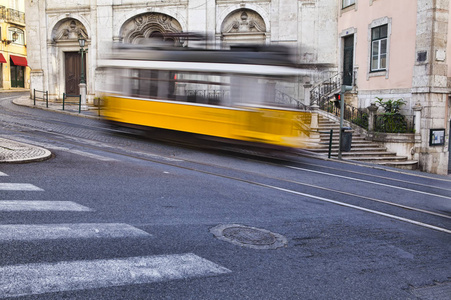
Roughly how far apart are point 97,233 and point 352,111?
18800 millimetres

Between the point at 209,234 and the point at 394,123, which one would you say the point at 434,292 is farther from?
the point at 394,123

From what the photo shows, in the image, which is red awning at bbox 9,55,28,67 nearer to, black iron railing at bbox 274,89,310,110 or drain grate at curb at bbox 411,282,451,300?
black iron railing at bbox 274,89,310,110

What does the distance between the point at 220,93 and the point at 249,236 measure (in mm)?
7399

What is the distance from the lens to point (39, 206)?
633 cm

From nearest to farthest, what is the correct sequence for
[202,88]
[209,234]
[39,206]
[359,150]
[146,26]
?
[209,234]
[39,206]
[202,88]
[359,150]
[146,26]

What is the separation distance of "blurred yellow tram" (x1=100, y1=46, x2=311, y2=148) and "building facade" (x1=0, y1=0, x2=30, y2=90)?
40327 millimetres

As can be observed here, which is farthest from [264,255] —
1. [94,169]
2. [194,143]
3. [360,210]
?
[194,143]

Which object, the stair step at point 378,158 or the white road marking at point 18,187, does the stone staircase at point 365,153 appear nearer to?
the stair step at point 378,158

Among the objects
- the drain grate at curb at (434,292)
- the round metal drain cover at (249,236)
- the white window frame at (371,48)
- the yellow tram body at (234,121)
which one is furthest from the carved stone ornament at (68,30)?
the drain grate at curb at (434,292)

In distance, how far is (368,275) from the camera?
190 inches

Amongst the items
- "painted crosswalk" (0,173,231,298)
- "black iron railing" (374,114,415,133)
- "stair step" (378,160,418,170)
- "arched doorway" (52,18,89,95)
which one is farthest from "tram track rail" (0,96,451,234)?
"arched doorway" (52,18,89,95)

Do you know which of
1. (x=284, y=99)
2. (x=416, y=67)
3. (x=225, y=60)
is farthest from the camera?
(x=416, y=67)

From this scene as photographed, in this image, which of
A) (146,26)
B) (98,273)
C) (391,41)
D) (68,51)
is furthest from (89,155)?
(68,51)

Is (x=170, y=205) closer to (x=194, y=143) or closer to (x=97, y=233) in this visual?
(x=97, y=233)
